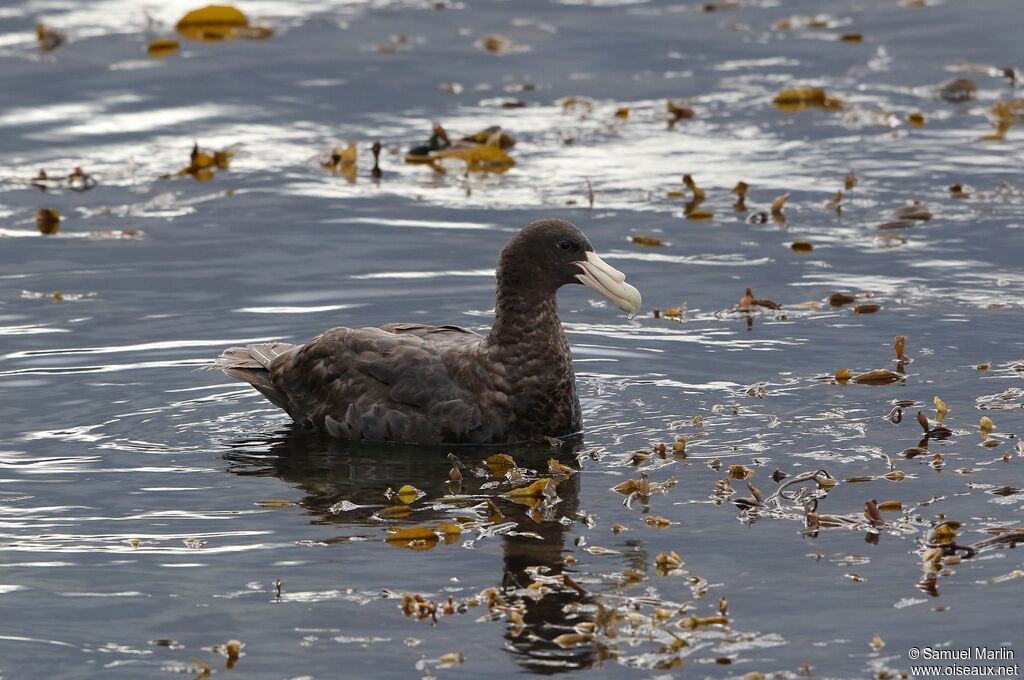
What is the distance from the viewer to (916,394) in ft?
34.7

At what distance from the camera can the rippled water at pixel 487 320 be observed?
762 centimetres

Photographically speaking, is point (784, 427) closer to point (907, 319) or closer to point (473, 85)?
point (907, 319)

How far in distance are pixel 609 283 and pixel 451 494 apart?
1.56 m

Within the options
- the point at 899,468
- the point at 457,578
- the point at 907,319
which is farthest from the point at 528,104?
the point at 457,578

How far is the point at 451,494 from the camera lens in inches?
362

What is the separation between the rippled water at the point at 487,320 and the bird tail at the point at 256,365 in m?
0.23

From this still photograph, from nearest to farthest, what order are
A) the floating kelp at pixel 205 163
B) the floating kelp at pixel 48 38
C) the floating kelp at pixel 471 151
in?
the floating kelp at pixel 205 163, the floating kelp at pixel 471 151, the floating kelp at pixel 48 38

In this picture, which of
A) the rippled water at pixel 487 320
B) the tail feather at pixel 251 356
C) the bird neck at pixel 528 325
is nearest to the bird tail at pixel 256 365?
the tail feather at pixel 251 356

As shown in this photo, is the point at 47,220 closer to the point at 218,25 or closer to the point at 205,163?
the point at 205,163

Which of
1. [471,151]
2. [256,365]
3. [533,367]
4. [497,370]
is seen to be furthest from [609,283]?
[471,151]

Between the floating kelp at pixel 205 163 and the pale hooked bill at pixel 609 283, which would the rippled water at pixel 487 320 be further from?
the pale hooked bill at pixel 609 283

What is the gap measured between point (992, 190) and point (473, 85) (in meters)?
5.90

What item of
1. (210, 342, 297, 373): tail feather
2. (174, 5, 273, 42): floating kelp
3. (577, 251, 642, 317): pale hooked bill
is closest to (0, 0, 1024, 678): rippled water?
(210, 342, 297, 373): tail feather

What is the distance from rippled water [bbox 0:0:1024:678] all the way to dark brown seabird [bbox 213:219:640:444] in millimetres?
220
